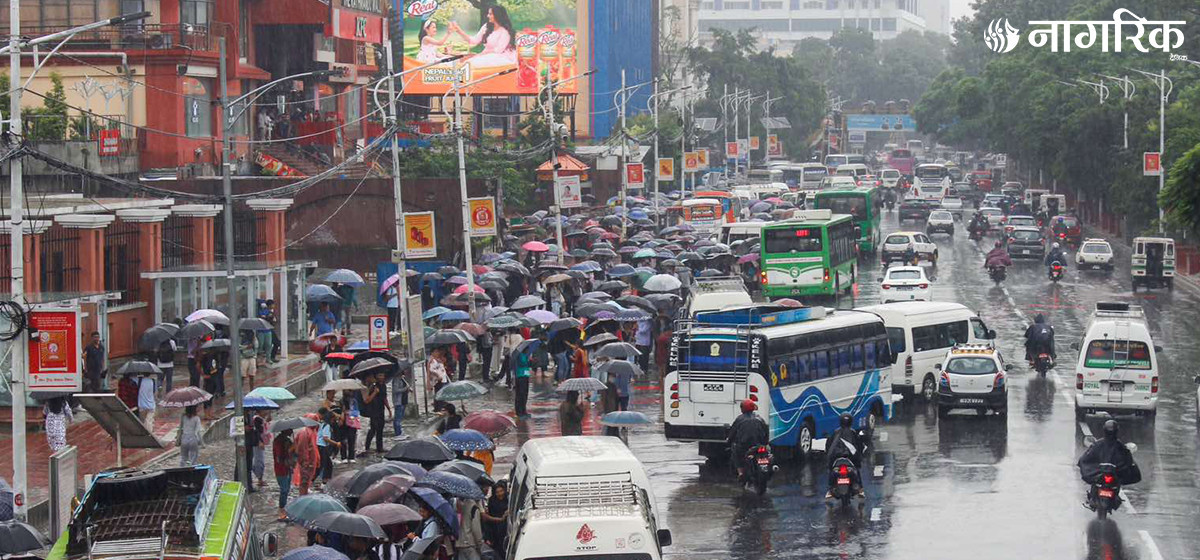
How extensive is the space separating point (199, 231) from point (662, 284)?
11.9 meters

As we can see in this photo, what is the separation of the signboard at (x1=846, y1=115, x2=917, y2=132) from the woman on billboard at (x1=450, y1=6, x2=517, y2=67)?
7185cm

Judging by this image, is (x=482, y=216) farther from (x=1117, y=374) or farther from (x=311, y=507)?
(x=311, y=507)

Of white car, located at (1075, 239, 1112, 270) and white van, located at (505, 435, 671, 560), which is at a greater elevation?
white car, located at (1075, 239, 1112, 270)

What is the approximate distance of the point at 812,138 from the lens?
5787 inches

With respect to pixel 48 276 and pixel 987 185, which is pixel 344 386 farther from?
pixel 987 185

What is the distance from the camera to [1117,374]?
32000mm

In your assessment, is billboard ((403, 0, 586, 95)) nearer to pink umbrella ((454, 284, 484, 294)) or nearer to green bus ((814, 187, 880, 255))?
green bus ((814, 187, 880, 255))

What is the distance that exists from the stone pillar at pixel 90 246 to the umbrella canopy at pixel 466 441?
13.9 m

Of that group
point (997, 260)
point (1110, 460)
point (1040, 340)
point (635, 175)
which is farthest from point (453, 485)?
point (635, 175)

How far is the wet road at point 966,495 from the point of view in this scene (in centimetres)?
2178

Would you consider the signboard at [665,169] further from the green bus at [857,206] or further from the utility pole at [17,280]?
the utility pole at [17,280]

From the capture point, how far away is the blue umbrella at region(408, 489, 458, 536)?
18469 mm

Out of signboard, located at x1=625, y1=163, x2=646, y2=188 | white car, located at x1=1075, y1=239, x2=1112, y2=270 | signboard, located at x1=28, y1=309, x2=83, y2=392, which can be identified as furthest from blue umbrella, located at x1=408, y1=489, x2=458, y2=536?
white car, located at x1=1075, y1=239, x2=1112, y2=270

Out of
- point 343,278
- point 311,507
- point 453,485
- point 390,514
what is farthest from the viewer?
point 343,278
